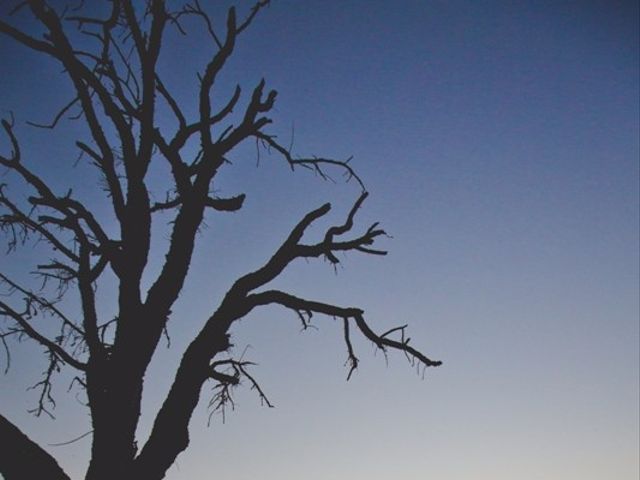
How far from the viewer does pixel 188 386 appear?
12.8ft

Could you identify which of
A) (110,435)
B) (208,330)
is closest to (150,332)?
(208,330)

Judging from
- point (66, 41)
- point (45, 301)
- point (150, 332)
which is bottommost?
point (150, 332)

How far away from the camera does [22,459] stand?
316cm

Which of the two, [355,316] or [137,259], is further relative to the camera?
[355,316]

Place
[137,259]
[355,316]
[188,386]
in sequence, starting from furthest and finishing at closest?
[355,316]
[137,259]
[188,386]

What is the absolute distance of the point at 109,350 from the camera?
13.5 feet

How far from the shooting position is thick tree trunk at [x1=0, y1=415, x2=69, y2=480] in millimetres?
3131

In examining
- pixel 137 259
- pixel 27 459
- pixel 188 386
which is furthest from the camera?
pixel 137 259

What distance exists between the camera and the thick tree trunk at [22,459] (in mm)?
3131

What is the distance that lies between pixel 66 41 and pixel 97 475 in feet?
10.7

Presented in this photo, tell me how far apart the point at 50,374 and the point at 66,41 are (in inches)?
113

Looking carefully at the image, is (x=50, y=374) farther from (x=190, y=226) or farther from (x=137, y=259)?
(x=190, y=226)

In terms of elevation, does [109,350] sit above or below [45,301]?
below

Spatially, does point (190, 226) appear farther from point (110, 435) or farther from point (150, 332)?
point (110, 435)
